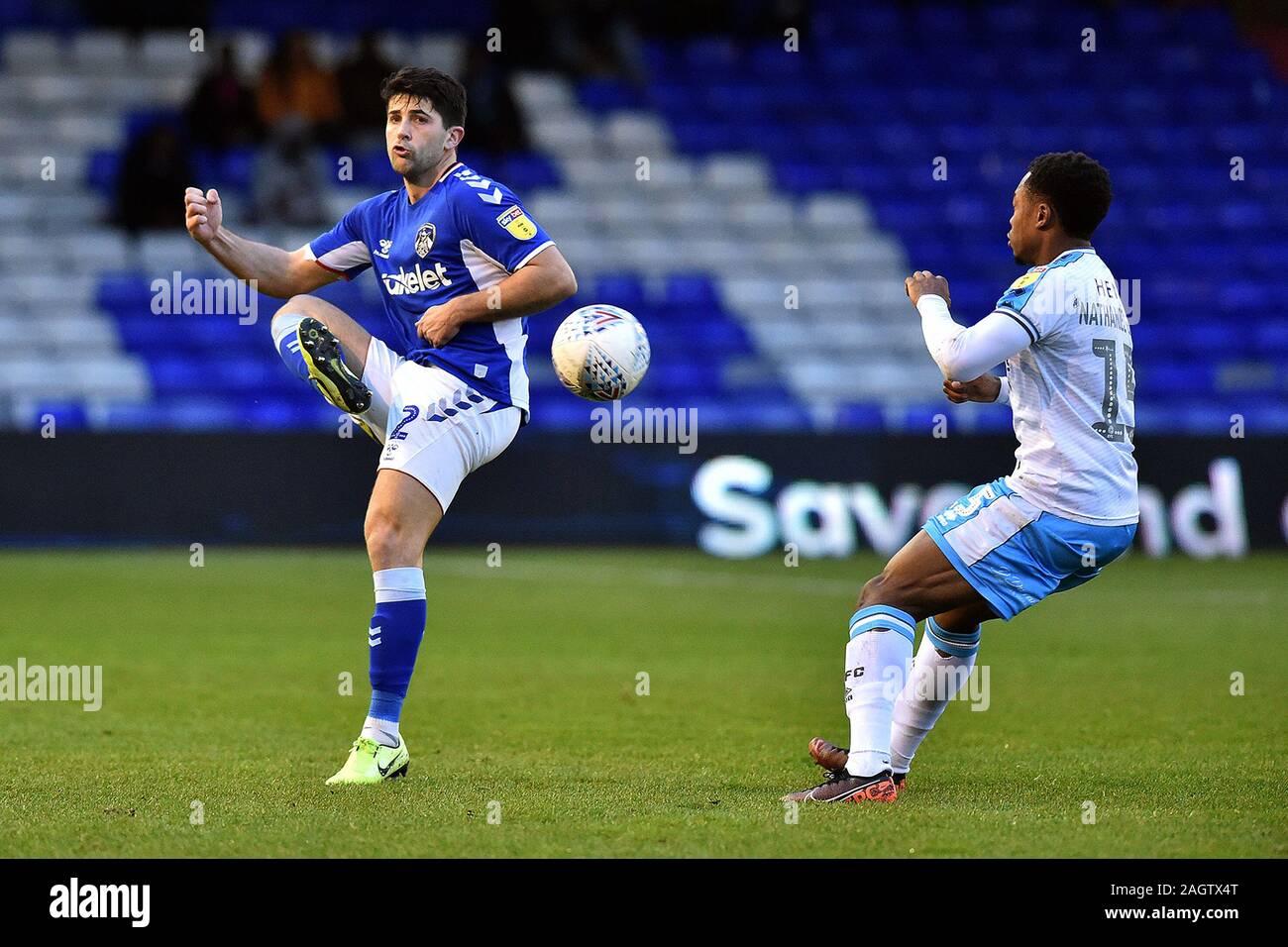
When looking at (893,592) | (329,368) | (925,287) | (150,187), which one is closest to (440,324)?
(329,368)

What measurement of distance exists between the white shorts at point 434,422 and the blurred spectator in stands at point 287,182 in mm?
11540

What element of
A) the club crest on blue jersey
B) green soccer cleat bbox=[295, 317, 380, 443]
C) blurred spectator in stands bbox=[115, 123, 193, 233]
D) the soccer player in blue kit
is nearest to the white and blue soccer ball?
the soccer player in blue kit

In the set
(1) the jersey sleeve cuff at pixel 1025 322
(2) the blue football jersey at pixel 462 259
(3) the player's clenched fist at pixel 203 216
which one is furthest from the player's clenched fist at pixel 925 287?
(3) the player's clenched fist at pixel 203 216

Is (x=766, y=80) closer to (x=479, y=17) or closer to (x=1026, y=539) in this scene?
(x=479, y=17)

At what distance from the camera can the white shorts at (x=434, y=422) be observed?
5.21 metres

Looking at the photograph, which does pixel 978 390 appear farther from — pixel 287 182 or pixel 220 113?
pixel 220 113

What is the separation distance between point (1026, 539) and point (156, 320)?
1262 centimetres

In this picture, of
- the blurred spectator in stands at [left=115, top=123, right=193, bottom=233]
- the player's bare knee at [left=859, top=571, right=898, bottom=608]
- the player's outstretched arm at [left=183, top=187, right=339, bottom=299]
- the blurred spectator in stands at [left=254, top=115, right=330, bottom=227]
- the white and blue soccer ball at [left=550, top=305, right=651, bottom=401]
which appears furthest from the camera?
the blurred spectator in stands at [left=254, top=115, right=330, bottom=227]

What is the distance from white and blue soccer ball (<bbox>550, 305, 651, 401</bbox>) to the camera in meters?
5.40

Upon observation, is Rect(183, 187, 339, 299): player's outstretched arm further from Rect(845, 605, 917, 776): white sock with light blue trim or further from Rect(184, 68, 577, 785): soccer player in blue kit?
Rect(845, 605, 917, 776): white sock with light blue trim

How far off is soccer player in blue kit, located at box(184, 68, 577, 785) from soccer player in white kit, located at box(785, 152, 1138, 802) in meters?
1.28

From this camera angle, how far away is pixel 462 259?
17.6 ft

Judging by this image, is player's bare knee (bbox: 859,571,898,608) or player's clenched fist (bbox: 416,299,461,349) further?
player's clenched fist (bbox: 416,299,461,349)

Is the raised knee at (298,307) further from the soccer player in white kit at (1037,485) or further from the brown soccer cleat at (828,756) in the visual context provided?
the brown soccer cleat at (828,756)
